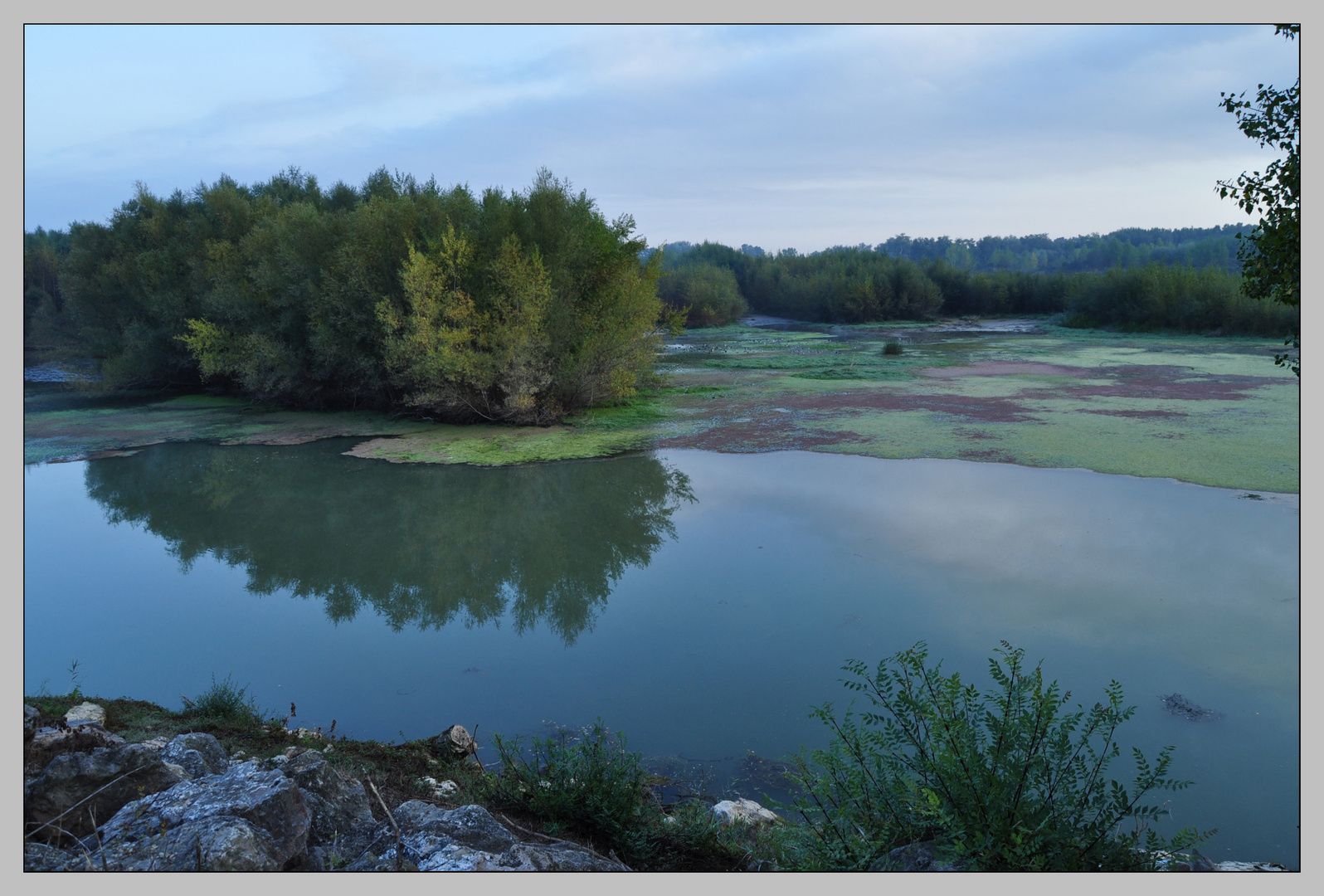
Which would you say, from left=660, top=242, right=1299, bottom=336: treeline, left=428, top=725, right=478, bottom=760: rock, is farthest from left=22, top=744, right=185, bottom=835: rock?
left=660, top=242, right=1299, bottom=336: treeline

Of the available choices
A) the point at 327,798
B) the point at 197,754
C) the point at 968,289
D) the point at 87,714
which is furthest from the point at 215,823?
the point at 968,289

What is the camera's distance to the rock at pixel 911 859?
2.47 meters

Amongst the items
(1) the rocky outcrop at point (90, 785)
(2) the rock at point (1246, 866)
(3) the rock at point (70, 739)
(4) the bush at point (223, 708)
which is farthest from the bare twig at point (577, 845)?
(2) the rock at point (1246, 866)

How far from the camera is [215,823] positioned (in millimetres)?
2393

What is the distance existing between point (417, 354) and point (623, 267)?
450cm

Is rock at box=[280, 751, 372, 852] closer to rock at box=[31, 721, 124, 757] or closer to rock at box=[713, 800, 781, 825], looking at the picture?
rock at box=[31, 721, 124, 757]

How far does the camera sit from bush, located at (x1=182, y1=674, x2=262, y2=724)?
4.36 m

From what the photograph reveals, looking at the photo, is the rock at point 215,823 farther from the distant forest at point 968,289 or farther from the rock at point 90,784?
the distant forest at point 968,289

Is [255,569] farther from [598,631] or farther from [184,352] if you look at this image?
[184,352]

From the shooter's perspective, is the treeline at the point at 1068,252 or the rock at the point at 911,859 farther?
the treeline at the point at 1068,252

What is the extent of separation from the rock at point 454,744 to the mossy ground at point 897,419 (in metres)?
7.84

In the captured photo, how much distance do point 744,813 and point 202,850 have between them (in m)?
2.22

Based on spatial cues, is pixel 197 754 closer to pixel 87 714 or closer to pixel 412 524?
pixel 87 714

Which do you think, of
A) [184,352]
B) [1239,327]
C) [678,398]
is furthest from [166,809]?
[1239,327]
